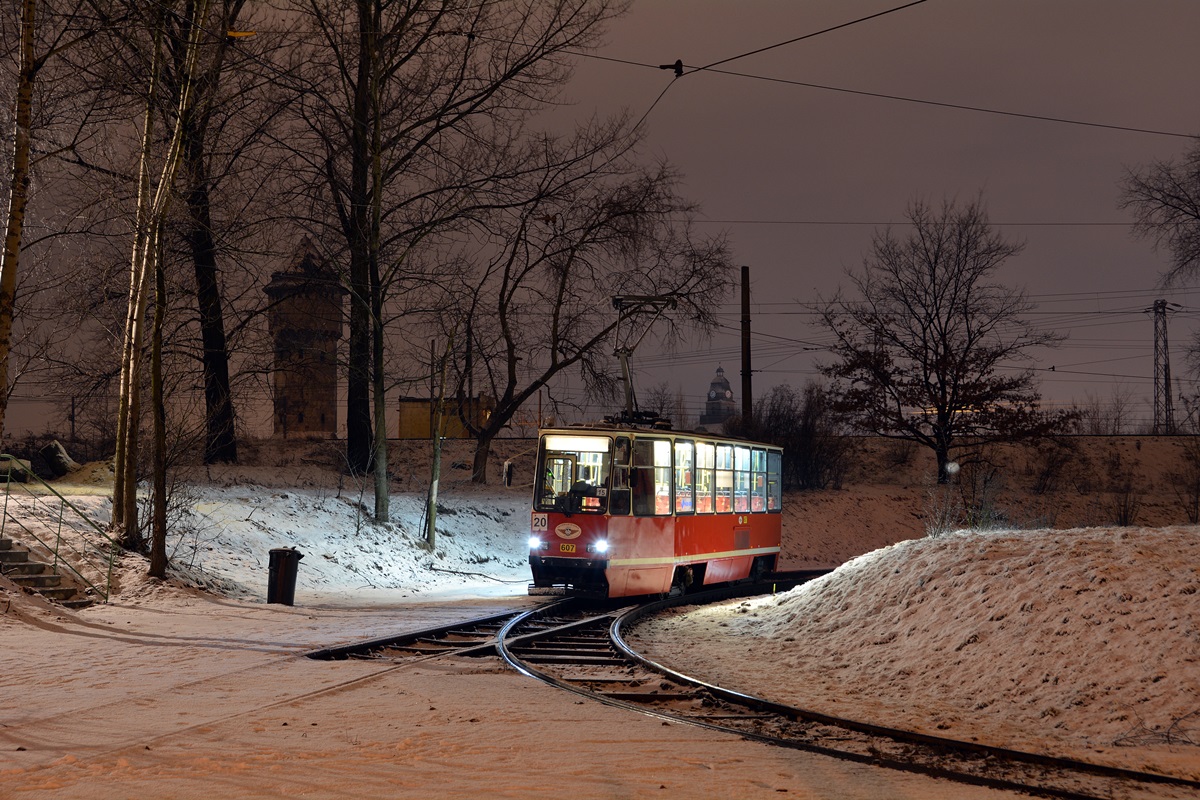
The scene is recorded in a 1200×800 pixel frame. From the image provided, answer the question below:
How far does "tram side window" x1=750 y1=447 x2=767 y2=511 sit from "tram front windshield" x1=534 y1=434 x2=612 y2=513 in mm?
5650

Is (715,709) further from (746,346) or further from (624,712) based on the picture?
(746,346)

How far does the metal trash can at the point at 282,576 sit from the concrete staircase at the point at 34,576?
2886mm

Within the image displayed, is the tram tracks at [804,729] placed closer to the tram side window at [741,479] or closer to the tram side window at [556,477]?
the tram side window at [556,477]

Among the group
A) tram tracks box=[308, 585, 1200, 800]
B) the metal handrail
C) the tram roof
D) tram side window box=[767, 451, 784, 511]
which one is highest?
the tram roof

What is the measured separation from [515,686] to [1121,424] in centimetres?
6313

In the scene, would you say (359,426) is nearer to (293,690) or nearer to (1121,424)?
(293,690)

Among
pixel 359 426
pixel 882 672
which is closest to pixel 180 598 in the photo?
pixel 882 672

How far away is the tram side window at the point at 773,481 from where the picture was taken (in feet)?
78.0

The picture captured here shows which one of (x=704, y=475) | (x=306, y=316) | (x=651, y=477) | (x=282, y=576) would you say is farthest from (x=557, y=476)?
(x=306, y=316)

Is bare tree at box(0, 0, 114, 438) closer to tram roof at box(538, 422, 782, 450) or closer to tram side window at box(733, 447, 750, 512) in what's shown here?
tram roof at box(538, 422, 782, 450)

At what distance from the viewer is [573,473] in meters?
17.9

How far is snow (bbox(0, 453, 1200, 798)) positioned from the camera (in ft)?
22.1

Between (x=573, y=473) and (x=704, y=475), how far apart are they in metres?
3.12

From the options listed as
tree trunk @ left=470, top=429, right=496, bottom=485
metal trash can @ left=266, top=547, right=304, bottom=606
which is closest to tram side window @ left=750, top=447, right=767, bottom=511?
metal trash can @ left=266, top=547, right=304, bottom=606
